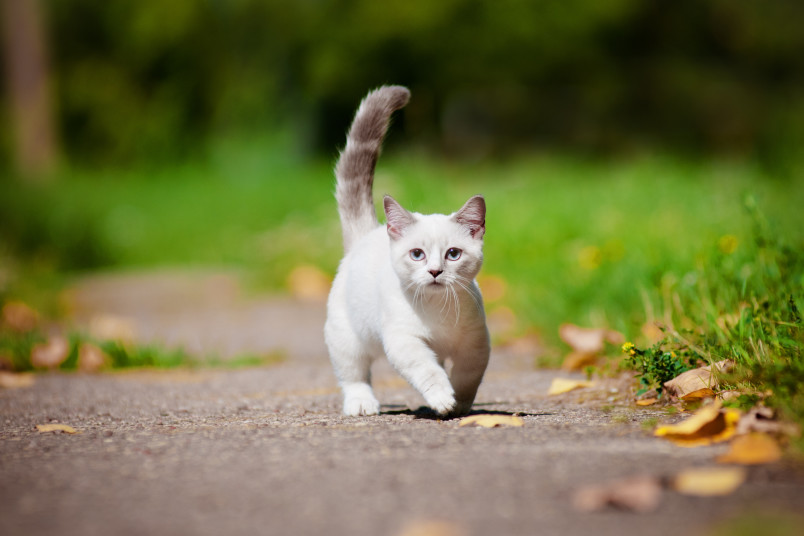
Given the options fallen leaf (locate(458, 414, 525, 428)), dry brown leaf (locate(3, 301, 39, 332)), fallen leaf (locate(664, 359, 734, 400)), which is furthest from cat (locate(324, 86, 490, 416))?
dry brown leaf (locate(3, 301, 39, 332))

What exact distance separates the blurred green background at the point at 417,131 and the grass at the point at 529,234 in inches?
1.1

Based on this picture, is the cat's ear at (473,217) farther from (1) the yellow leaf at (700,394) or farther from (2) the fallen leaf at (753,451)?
(2) the fallen leaf at (753,451)

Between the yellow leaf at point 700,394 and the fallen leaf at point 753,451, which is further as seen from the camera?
the yellow leaf at point 700,394

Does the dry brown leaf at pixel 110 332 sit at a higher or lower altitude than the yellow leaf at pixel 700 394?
higher

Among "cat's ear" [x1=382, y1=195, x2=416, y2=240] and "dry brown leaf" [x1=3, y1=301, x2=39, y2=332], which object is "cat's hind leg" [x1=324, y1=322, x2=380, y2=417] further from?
"dry brown leaf" [x1=3, y1=301, x2=39, y2=332]

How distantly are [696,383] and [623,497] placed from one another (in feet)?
3.49

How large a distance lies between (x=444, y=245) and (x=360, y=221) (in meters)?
0.62

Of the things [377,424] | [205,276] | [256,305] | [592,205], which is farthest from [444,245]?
[205,276]

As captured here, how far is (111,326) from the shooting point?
495 centimetres

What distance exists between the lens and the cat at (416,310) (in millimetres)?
2680

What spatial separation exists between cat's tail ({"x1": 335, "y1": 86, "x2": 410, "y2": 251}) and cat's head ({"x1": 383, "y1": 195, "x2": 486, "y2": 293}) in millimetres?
417

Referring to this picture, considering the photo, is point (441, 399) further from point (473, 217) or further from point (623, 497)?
point (623, 497)

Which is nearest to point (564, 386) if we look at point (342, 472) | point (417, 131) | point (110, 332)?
Answer: point (342, 472)

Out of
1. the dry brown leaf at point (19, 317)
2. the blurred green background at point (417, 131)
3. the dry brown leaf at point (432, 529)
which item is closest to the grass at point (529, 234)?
the blurred green background at point (417, 131)
